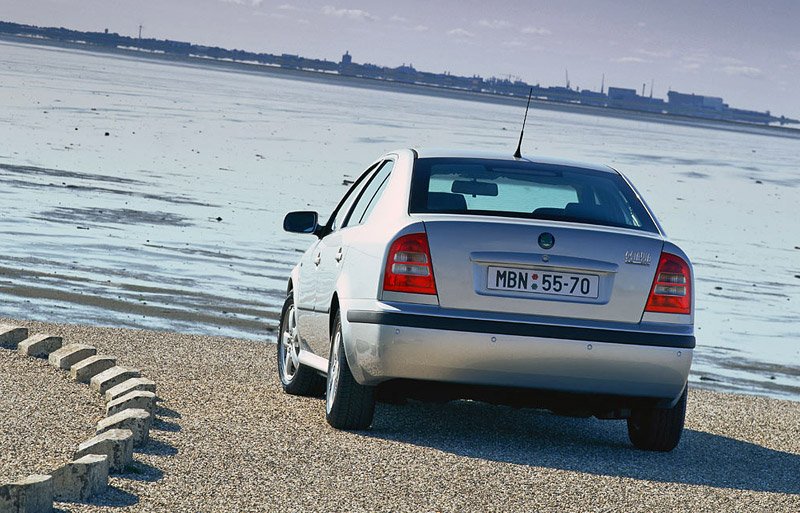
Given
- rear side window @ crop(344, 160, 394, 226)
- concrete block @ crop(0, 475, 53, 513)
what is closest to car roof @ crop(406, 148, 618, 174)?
rear side window @ crop(344, 160, 394, 226)

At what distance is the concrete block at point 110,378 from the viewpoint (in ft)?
25.9

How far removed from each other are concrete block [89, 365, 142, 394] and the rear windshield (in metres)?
1.87

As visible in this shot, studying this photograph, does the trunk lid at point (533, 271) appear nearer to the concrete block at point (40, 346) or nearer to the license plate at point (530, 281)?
the license plate at point (530, 281)

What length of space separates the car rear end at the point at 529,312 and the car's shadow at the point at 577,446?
14.1 inches

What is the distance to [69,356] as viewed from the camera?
8688 mm

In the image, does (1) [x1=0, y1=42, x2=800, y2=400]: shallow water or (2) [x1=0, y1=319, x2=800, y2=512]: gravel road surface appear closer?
(2) [x1=0, y1=319, x2=800, y2=512]: gravel road surface

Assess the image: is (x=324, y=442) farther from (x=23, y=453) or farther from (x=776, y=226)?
(x=776, y=226)

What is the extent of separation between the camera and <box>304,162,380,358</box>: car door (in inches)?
317

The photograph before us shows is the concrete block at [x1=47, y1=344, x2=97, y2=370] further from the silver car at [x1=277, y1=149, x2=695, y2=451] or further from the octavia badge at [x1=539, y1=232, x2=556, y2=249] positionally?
the octavia badge at [x1=539, y1=232, x2=556, y2=249]

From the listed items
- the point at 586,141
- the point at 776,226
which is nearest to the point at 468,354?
the point at 776,226

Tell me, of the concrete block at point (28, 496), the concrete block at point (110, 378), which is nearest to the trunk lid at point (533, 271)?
the concrete block at point (110, 378)

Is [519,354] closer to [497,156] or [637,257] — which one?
[637,257]

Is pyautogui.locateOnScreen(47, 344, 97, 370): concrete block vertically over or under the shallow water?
over

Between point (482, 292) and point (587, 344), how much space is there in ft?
1.82
